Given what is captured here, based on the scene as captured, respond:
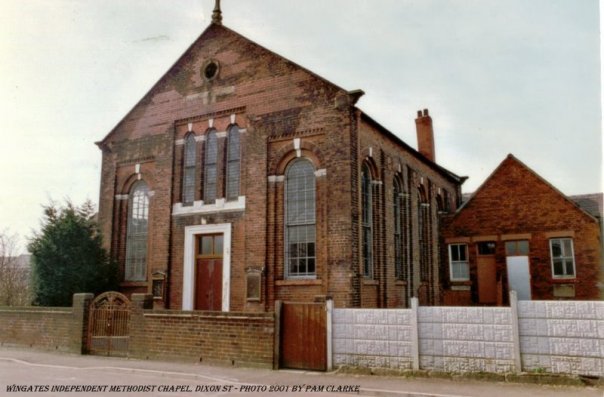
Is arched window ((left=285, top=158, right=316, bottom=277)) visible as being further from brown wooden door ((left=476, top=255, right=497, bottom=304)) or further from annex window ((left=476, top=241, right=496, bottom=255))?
annex window ((left=476, top=241, right=496, bottom=255))

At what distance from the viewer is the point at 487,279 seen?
24375mm

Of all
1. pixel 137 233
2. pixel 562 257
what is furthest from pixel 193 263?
pixel 562 257

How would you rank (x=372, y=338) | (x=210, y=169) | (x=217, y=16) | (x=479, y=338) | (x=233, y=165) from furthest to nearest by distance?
(x=217, y=16) → (x=210, y=169) → (x=233, y=165) → (x=372, y=338) → (x=479, y=338)

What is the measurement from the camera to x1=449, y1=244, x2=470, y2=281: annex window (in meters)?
25.4

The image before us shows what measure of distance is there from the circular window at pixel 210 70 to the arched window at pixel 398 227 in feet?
27.8

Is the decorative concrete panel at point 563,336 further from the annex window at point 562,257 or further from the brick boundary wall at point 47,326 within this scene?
the annex window at point 562,257

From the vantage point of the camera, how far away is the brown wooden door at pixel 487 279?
24141mm

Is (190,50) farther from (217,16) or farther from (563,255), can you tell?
(563,255)

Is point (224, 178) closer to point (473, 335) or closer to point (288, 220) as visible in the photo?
point (288, 220)

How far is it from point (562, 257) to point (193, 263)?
51.5ft

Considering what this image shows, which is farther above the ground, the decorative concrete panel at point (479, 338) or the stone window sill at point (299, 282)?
the stone window sill at point (299, 282)

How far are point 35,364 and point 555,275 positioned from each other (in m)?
20.1

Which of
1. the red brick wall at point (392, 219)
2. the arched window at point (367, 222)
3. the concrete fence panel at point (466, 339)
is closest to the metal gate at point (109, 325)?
the red brick wall at point (392, 219)

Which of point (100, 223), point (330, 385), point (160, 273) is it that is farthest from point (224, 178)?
point (330, 385)
